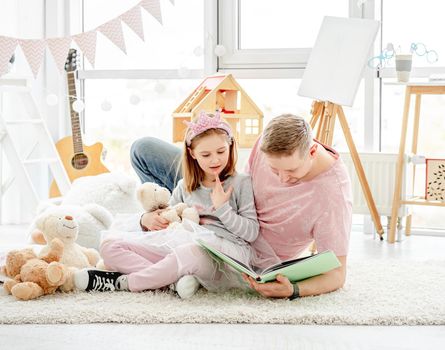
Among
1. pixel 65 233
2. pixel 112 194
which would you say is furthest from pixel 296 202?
pixel 112 194

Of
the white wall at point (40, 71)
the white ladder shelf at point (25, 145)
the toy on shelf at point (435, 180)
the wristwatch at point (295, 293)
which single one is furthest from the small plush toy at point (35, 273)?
the toy on shelf at point (435, 180)

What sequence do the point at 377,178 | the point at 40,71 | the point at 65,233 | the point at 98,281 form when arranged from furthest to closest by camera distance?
the point at 40,71, the point at 377,178, the point at 65,233, the point at 98,281

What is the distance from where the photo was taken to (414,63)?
3.82 meters

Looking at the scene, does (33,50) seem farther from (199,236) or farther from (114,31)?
(199,236)

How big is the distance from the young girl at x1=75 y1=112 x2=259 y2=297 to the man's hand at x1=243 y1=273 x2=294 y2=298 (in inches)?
5.8

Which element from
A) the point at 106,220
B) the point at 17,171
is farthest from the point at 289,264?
the point at 17,171

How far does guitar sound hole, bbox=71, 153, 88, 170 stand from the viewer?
4.14 metres

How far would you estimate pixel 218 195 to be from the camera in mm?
2326

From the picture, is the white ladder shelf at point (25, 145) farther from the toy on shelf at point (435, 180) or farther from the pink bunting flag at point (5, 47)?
the toy on shelf at point (435, 180)

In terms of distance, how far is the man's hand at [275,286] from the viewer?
216cm

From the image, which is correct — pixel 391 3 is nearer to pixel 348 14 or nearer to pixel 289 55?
pixel 348 14

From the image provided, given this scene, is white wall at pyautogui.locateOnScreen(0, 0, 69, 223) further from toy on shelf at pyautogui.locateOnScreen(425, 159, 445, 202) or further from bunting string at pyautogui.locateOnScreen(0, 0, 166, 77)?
toy on shelf at pyautogui.locateOnScreen(425, 159, 445, 202)

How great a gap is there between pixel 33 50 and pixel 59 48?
4.4 inches

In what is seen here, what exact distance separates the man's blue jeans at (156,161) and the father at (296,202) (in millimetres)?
613
